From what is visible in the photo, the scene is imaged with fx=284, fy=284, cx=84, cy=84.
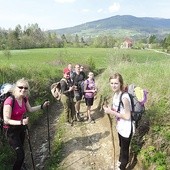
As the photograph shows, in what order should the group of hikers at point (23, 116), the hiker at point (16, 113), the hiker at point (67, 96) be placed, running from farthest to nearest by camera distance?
the hiker at point (67, 96) < the hiker at point (16, 113) < the group of hikers at point (23, 116)

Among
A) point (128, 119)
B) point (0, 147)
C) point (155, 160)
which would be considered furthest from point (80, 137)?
point (128, 119)

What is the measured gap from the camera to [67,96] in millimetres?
11477

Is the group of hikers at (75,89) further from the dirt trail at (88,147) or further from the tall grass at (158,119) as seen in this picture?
the tall grass at (158,119)

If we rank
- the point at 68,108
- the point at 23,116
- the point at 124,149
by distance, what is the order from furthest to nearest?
the point at 68,108 → the point at 23,116 → the point at 124,149

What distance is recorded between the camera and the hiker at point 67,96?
11.2 meters

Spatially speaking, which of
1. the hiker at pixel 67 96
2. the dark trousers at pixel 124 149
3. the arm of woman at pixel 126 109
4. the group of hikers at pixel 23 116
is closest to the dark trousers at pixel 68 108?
the hiker at pixel 67 96

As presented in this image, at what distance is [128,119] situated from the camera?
592 centimetres

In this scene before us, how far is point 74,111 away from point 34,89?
4.80m

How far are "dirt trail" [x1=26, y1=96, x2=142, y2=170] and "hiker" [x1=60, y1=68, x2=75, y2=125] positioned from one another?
0.44m

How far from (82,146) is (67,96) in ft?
8.80

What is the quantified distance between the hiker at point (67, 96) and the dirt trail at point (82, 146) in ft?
1.44

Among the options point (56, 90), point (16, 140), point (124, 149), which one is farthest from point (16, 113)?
point (56, 90)

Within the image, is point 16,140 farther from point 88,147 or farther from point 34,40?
point 34,40

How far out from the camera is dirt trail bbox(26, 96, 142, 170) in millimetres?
8133
